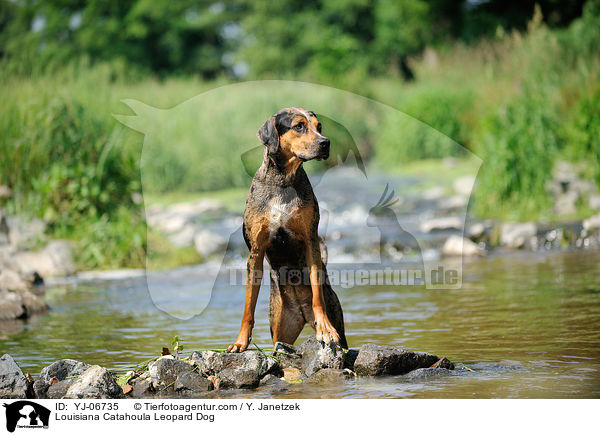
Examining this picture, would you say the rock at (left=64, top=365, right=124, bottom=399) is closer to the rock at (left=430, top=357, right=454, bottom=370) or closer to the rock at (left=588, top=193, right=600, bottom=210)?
the rock at (left=430, top=357, right=454, bottom=370)

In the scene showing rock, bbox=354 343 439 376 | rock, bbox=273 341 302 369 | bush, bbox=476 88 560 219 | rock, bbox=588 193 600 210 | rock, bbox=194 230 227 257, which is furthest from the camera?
bush, bbox=476 88 560 219

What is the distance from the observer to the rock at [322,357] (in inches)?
202

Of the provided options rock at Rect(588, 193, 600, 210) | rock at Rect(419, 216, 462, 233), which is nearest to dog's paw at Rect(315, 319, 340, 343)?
rock at Rect(419, 216, 462, 233)

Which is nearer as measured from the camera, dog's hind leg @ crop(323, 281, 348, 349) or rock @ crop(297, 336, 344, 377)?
rock @ crop(297, 336, 344, 377)

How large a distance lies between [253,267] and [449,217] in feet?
30.3

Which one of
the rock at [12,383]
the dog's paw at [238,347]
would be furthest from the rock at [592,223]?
the rock at [12,383]

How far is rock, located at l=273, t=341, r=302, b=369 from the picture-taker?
5293 mm

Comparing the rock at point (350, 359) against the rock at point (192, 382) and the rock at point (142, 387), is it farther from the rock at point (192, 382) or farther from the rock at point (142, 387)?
the rock at point (142, 387)

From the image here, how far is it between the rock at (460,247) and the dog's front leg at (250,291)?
24.2ft

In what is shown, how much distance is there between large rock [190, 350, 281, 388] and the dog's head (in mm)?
1363
